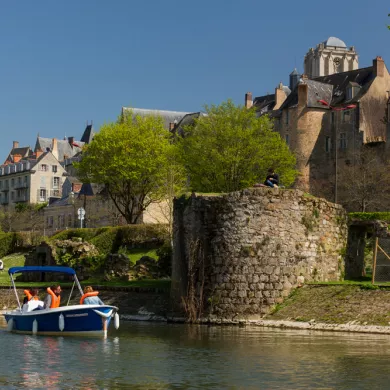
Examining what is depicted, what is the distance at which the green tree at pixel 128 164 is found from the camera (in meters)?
77.4

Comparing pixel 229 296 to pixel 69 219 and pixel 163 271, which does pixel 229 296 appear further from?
pixel 69 219

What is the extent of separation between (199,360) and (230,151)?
4742 cm

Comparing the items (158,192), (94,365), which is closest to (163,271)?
(94,365)

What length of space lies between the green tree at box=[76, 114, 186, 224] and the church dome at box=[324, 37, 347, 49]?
11544cm

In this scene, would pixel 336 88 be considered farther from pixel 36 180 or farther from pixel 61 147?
pixel 61 147

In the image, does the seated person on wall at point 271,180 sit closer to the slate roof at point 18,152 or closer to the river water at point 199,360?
the river water at point 199,360

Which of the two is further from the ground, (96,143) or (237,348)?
(96,143)

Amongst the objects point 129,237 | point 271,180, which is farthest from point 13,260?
point 271,180

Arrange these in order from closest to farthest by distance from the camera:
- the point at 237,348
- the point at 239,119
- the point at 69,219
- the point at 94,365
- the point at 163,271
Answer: the point at 94,365 → the point at 237,348 → the point at 163,271 → the point at 239,119 → the point at 69,219

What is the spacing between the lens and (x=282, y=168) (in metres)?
73.2

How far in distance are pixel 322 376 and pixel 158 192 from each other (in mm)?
60118

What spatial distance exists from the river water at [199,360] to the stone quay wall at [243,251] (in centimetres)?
236

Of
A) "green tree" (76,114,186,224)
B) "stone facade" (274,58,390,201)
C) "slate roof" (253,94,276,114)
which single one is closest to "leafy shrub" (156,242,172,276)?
"green tree" (76,114,186,224)

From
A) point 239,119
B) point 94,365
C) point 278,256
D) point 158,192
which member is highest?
point 239,119
